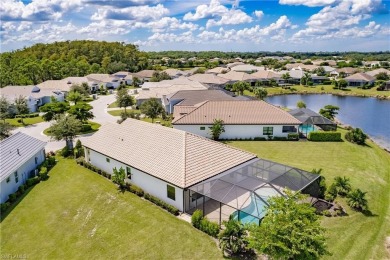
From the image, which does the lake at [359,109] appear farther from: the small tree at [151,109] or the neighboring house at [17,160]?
the neighboring house at [17,160]

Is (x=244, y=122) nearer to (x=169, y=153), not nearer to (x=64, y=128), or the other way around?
(x=169, y=153)

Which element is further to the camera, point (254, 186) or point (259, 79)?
point (259, 79)

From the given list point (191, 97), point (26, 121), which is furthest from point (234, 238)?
point (26, 121)

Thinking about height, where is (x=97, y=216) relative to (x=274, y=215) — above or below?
below

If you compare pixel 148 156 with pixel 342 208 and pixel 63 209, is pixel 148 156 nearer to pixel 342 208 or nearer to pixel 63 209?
pixel 63 209

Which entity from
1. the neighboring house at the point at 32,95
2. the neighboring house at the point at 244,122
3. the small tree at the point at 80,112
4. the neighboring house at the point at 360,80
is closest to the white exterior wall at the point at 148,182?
the neighboring house at the point at 244,122

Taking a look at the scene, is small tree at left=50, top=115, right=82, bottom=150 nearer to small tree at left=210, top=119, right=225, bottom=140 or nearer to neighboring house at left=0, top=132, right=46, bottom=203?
neighboring house at left=0, top=132, right=46, bottom=203

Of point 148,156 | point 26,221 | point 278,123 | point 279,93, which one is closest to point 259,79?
point 279,93
